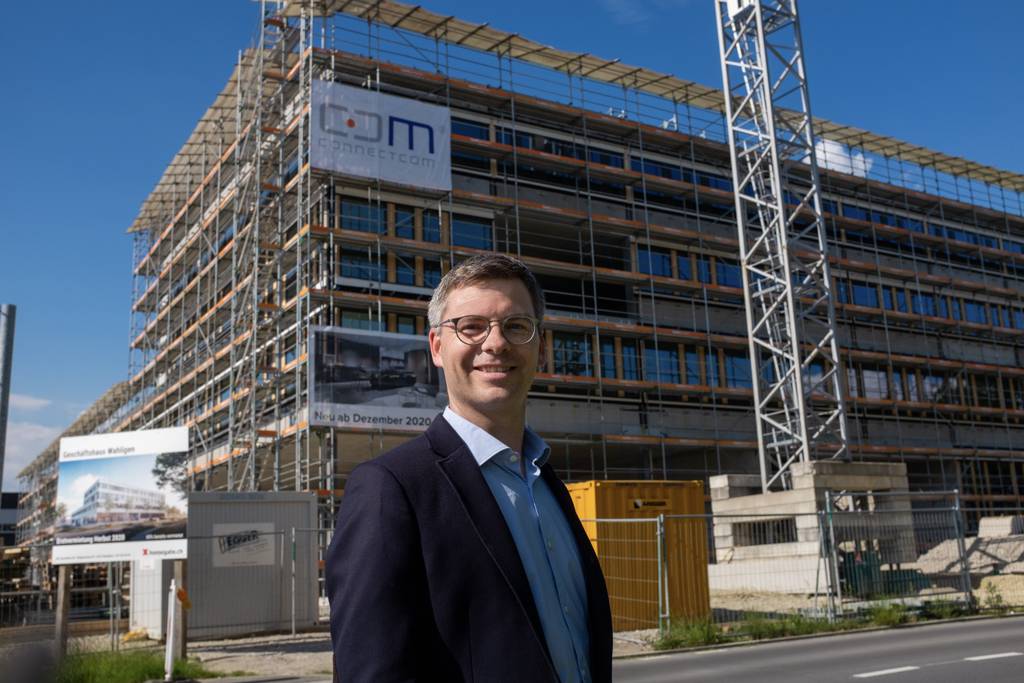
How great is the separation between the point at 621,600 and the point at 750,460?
956 inches

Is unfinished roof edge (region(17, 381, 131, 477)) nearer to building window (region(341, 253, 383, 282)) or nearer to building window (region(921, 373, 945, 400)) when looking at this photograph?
building window (region(341, 253, 383, 282))

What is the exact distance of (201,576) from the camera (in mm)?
14336

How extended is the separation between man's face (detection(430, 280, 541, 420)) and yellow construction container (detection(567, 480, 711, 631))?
1071 centimetres

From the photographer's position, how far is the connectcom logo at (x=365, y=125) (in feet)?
88.3

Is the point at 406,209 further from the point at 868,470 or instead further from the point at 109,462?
the point at 109,462

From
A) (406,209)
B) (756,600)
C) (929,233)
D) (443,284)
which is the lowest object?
(756,600)

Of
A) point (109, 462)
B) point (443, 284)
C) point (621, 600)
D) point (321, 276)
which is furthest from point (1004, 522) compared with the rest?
point (443, 284)

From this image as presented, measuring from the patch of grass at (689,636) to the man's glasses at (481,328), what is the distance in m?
10.3

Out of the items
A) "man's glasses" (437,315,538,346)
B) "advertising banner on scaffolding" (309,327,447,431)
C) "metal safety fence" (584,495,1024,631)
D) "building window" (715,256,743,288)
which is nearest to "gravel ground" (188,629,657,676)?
"metal safety fence" (584,495,1024,631)

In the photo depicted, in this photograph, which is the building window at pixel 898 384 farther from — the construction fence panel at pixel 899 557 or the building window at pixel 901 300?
the construction fence panel at pixel 899 557

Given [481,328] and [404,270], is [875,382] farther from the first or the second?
[481,328]

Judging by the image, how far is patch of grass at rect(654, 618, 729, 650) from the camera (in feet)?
38.0

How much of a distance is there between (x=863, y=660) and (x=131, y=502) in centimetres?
876

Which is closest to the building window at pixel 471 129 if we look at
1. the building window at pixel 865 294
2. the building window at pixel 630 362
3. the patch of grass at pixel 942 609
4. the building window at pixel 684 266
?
the building window at pixel 630 362
